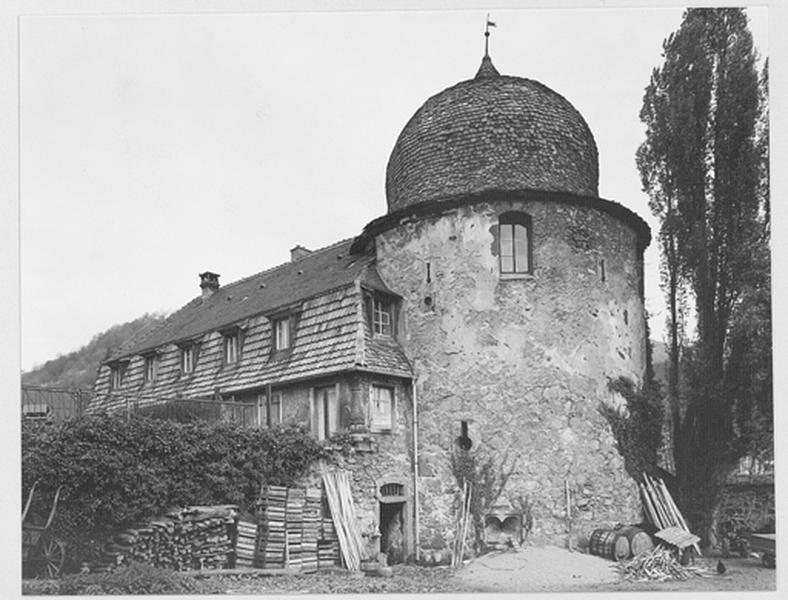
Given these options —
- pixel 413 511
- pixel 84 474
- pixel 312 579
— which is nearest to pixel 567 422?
pixel 413 511

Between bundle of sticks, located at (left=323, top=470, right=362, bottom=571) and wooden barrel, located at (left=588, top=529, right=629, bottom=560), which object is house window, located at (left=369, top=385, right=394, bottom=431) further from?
wooden barrel, located at (left=588, top=529, right=629, bottom=560)

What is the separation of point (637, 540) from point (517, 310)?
5855mm

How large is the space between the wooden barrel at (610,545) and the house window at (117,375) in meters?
19.1

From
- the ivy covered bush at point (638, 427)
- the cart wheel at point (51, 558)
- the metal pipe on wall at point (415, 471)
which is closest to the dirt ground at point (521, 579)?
the metal pipe on wall at point (415, 471)

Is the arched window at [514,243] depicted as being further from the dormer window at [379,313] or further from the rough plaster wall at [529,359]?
the dormer window at [379,313]

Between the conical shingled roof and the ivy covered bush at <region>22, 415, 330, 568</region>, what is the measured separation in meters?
7.48

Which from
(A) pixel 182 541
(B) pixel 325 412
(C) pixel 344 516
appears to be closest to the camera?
(A) pixel 182 541

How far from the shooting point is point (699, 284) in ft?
75.3

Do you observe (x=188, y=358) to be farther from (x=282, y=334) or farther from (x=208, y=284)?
(x=208, y=284)

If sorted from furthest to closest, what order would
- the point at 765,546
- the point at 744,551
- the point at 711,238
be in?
1. the point at 711,238
2. the point at 744,551
3. the point at 765,546

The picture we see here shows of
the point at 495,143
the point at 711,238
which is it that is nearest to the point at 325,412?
the point at 495,143

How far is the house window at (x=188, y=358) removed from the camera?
27.7 m

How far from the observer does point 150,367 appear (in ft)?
99.5

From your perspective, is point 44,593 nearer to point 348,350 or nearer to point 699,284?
point 348,350
